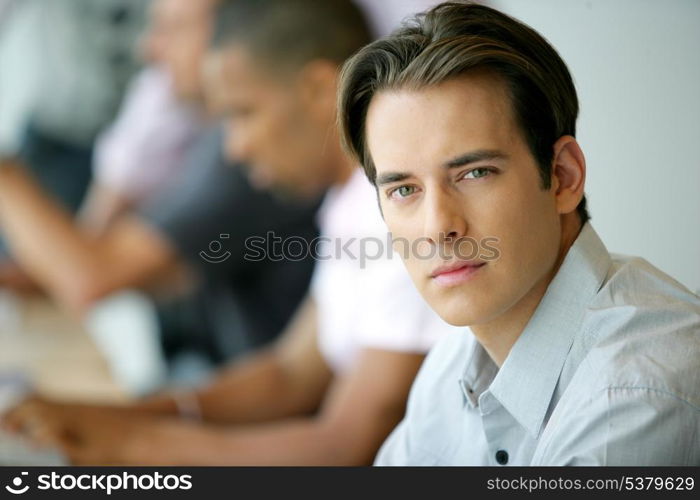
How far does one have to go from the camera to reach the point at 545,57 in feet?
2.34

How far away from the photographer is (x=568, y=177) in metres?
0.74

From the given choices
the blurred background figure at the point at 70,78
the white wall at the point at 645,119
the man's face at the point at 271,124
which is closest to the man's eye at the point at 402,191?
the white wall at the point at 645,119

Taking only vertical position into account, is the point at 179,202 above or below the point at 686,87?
above

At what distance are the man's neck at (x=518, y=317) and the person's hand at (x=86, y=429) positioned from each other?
0.72 meters

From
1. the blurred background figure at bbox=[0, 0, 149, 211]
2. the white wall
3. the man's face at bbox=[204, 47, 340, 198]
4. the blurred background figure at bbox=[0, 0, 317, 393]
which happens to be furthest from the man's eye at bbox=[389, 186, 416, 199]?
the blurred background figure at bbox=[0, 0, 149, 211]

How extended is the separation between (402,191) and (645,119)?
0.43 meters

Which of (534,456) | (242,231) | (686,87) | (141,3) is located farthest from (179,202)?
(534,456)

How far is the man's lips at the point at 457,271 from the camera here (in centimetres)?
69

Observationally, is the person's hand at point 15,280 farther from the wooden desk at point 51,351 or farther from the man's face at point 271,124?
the man's face at point 271,124

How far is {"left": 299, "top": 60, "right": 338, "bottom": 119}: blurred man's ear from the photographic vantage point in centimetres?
140

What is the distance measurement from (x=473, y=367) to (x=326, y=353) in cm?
65

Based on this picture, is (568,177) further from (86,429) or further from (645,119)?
(86,429)

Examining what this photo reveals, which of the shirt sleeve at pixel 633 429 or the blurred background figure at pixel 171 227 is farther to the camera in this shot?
the blurred background figure at pixel 171 227
